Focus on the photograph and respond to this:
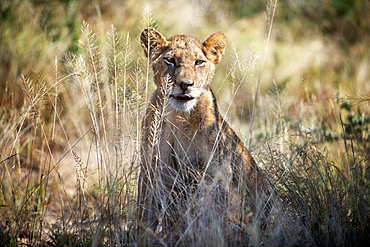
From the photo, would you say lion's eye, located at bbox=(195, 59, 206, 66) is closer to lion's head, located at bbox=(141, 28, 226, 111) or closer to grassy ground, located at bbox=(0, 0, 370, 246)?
lion's head, located at bbox=(141, 28, 226, 111)

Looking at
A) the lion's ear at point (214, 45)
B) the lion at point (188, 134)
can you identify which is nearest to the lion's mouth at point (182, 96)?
the lion at point (188, 134)

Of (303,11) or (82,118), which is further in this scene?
(303,11)

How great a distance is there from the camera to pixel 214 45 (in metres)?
3.97

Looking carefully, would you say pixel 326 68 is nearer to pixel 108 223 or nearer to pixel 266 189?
pixel 266 189

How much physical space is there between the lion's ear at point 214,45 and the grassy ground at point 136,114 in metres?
0.20

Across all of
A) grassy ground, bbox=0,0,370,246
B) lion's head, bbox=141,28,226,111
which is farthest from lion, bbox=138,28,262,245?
grassy ground, bbox=0,0,370,246

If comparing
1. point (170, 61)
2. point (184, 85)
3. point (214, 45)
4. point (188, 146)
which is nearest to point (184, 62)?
point (170, 61)

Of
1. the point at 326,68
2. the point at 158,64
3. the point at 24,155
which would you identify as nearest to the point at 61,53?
the point at 24,155

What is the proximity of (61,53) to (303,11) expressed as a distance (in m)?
8.91

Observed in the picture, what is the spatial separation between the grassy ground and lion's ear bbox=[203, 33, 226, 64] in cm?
20

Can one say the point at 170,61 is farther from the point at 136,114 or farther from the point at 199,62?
the point at 136,114

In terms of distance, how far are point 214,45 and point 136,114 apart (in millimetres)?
1195

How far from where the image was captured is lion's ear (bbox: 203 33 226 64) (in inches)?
154

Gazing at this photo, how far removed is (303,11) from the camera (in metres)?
12.5
